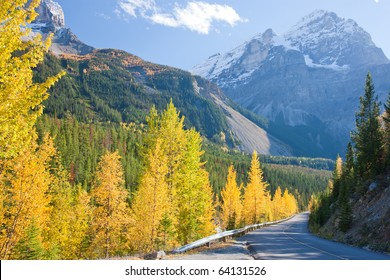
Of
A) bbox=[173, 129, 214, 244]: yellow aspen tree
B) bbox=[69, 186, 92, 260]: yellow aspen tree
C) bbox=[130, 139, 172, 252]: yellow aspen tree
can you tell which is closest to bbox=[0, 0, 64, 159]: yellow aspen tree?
bbox=[130, 139, 172, 252]: yellow aspen tree

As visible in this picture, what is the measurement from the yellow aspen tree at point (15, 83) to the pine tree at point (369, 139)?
36.9m

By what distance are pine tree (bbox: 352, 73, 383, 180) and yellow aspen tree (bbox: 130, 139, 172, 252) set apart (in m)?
25.4

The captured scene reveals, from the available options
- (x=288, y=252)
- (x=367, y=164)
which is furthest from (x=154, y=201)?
(x=367, y=164)

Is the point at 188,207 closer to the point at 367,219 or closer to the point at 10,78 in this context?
the point at 367,219

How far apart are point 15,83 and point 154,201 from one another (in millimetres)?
15636

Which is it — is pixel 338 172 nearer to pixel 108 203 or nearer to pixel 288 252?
pixel 108 203

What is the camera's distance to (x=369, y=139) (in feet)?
135

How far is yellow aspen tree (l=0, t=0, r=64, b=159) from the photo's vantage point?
10234 millimetres

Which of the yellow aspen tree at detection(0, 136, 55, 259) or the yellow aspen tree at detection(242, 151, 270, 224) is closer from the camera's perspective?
the yellow aspen tree at detection(0, 136, 55, 259)

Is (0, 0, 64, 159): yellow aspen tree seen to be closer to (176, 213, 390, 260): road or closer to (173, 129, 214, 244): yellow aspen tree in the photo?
(176, 213, 390, 260): road

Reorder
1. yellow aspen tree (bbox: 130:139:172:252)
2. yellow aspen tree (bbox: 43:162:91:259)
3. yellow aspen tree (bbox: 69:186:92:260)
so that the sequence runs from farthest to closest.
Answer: yellow aspen tree (bbox: 69:186:92:260), yellow aspen tree (bbox: 43:162:91:259), yellow aspen tree (bbox: 130:139:172:252)

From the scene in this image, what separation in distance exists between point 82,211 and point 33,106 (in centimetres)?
3066

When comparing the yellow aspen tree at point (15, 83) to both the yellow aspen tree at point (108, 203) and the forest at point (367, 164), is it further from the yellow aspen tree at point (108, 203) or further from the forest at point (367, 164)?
the forest at point (367, 164)

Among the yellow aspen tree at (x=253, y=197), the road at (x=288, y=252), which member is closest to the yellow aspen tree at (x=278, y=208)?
the yellow aspen tree at (x=253, y=197)
